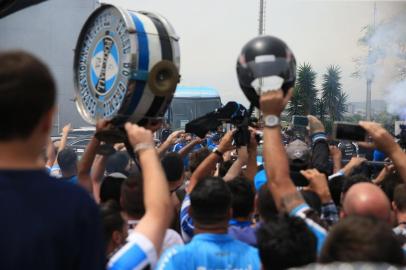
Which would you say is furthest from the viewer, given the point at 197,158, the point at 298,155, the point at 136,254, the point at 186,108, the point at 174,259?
the point at 186,108

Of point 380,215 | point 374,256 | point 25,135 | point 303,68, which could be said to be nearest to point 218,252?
point 380,215

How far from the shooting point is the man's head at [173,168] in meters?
3.74

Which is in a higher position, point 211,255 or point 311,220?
point 311,220

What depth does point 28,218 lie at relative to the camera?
1301 mm

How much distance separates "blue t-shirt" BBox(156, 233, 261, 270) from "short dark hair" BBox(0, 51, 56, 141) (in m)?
1.13

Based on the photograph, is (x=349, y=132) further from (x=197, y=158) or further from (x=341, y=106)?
(x=341, y=106)

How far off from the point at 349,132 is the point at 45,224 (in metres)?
1.93

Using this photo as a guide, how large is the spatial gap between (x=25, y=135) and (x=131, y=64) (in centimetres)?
139

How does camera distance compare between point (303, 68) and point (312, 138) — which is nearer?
point (312, 138)

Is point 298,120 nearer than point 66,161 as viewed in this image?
No

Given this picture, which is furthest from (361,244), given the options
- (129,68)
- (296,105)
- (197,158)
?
(296,105)

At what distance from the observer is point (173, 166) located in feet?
12.4

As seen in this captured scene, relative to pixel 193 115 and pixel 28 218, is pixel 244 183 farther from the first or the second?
pixel 193 115

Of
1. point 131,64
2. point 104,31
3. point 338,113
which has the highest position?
point 104,31
